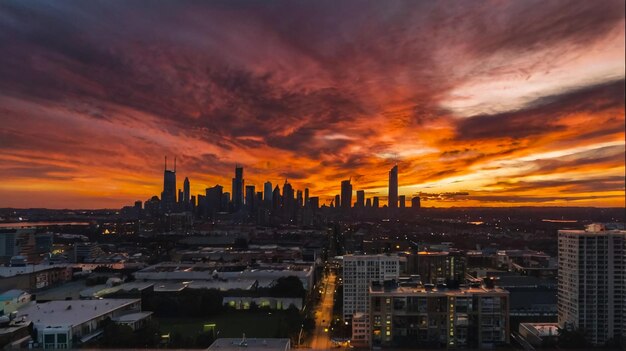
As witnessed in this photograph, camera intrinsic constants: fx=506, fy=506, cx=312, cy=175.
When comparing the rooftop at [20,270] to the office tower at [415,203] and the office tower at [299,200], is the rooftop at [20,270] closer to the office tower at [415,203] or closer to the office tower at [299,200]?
the office tower at [415,203]

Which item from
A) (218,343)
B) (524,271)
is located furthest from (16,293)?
(524,271)

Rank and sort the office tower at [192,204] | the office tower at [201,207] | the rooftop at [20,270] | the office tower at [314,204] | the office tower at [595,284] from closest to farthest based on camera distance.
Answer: the office tower at [595,284] < the rooftop at [20,270] < the office tower at [192,204] < the office tower at [314,204] < the office tower at [201,207]

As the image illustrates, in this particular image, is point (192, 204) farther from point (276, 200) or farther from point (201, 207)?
point (276, 200)

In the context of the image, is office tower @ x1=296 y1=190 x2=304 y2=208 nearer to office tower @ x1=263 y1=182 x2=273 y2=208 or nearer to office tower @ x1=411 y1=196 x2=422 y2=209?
office tower @ x1=263 y1=182 x2=273 y2=208

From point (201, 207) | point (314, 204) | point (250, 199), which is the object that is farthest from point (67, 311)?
point (250, 199)

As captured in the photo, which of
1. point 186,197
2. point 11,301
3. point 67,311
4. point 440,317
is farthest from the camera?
point 186,197

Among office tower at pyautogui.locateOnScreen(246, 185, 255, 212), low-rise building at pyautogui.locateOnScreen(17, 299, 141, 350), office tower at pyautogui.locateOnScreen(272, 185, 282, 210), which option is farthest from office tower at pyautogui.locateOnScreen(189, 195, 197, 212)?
low-rise building at pyautogui.locateOnScreen(17, 299, 141, 350)

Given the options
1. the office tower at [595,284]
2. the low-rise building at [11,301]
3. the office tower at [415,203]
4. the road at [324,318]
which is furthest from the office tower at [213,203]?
the office tower at [595,284]
